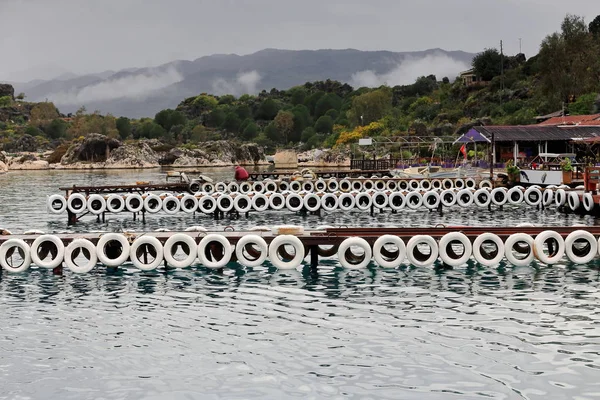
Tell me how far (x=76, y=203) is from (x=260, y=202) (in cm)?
1046

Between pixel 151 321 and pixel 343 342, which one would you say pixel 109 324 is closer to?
pixel 151 321

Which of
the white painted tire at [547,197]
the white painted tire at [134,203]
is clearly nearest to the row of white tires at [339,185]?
the white painted tire at [547,197]

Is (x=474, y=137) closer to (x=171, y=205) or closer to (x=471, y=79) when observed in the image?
(x=171, y=205)

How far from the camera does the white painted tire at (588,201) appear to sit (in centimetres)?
3806

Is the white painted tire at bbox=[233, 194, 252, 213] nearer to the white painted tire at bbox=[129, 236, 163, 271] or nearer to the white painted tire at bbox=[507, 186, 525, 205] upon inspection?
the white painted tire at bbox=[507, 186, 525, 205]

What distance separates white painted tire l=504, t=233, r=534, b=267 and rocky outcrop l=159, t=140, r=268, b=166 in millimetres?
133923

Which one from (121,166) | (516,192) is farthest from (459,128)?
(121,166)

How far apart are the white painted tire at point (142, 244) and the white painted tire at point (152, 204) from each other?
18.3 meters

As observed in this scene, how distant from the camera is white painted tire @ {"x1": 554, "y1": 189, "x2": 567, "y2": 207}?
40.9 metres

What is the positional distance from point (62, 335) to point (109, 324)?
1.22 metres

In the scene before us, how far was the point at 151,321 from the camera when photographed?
56.5 feet

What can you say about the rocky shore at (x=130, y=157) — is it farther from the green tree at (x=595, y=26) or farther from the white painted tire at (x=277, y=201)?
the white painted tire at (x=277, y=201)

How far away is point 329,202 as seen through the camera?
4222 centimetres

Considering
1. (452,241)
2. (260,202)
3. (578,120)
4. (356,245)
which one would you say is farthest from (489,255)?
(578,120)
